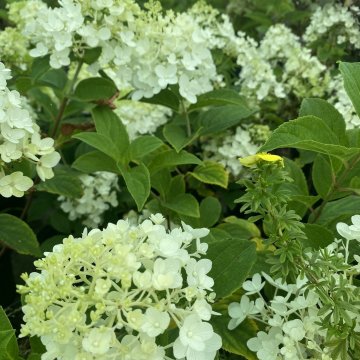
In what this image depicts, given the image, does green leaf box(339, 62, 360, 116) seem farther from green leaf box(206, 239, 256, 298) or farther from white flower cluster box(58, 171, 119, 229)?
white flower cluster box(58, 171, 119, 229)

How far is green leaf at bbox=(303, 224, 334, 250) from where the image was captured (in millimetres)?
877

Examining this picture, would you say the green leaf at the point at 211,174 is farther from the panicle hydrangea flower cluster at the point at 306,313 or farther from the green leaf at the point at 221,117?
the panicle hydrangea flower cluster at the point at 306,313

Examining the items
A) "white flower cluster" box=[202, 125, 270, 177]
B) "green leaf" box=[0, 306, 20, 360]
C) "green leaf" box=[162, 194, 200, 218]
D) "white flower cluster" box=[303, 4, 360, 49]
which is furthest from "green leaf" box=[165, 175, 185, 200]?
"white flower cluster" box=[303, 4, 360, 49]

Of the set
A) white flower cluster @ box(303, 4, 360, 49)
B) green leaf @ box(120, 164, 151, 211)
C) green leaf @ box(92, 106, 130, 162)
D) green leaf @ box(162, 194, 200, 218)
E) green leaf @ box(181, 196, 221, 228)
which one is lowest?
green leaf @ box(181, 196, 221, 228)

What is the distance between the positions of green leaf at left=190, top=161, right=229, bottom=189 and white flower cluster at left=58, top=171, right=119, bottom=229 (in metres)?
0.22

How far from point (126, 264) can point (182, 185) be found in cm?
60

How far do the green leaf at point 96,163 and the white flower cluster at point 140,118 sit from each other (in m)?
0.39

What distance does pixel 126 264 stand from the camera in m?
0.61

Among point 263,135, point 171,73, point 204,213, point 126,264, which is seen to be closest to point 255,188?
point 126,264

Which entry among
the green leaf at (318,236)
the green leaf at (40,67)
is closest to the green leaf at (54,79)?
the green leaf at (40,67)

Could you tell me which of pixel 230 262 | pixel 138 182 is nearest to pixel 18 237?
pixel 138 182

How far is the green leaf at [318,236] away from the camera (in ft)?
2.88

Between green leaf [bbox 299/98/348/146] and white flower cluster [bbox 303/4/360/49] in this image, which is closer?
green leaf [bbox 299/98/348/146]

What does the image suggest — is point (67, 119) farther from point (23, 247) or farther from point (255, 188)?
point (255, 188)
